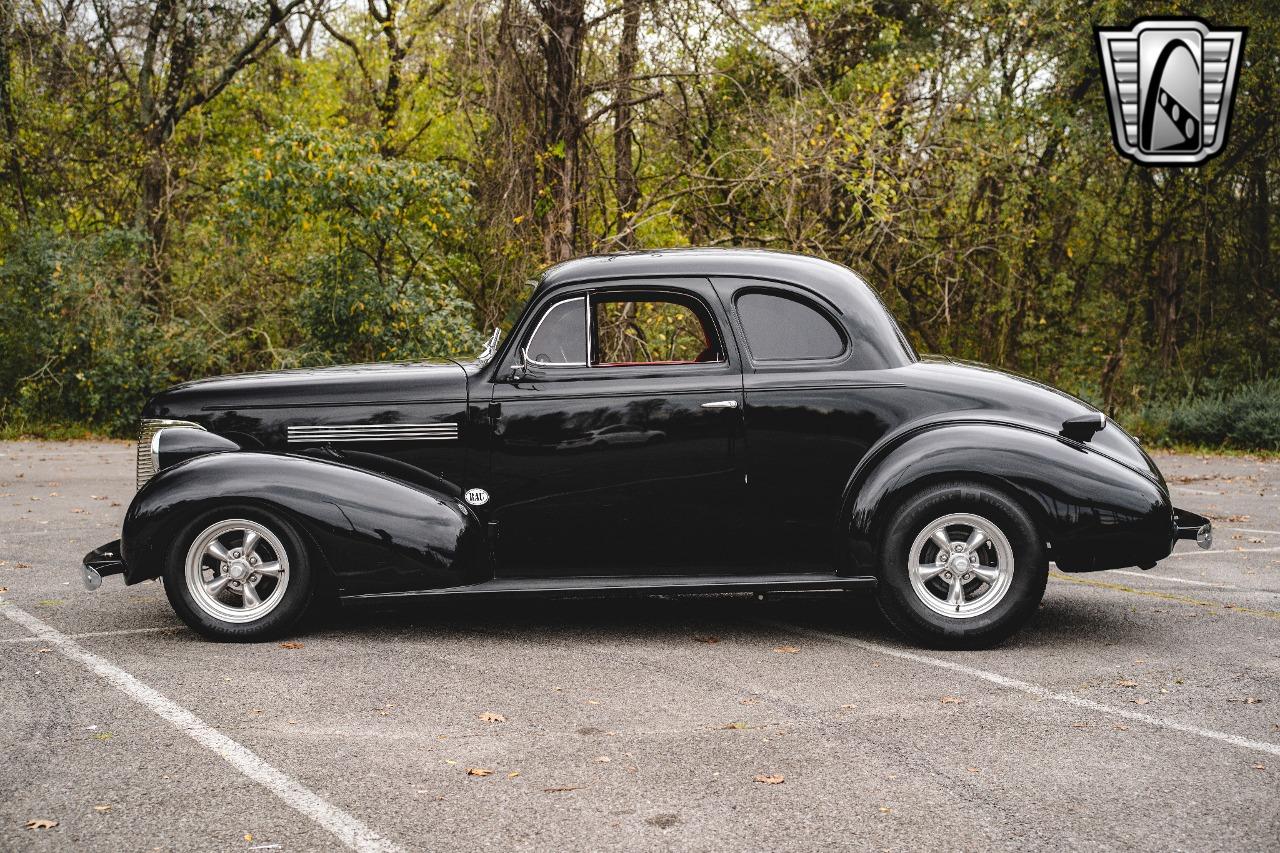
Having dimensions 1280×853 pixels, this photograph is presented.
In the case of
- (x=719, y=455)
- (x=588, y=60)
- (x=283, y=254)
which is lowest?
(x=719, y=455)

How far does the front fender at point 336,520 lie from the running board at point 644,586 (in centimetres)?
5

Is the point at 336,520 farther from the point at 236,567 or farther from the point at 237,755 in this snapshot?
the point at 237,755

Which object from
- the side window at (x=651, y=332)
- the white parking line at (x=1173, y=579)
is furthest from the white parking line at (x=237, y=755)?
the white parking line at (x=1173, y=579)

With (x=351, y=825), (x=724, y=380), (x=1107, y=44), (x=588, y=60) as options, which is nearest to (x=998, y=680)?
(x=724, y=380)

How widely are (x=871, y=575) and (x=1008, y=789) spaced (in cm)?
195

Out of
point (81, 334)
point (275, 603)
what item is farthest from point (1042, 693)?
point (81, 334)

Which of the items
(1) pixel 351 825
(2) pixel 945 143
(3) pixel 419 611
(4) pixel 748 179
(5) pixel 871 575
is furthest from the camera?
(2) pixel 945 143

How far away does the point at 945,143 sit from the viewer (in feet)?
53.9

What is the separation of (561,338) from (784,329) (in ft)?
3.73

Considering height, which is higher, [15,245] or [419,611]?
[15,245]

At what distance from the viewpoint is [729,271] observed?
6.29 m

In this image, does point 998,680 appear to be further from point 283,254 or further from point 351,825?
point 283,254

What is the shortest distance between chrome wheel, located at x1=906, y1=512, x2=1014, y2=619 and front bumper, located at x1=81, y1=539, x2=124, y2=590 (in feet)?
12.9

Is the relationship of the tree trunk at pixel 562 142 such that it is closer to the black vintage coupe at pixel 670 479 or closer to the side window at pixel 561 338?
the side window at pixel 561 338
